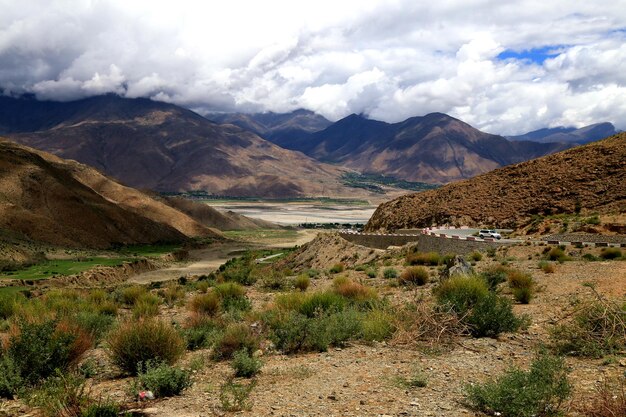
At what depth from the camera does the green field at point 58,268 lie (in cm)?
4931

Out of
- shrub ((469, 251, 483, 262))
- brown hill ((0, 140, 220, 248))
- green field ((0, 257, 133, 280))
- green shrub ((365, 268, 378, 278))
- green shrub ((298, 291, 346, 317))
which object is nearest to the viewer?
green shrub ((298, 291, 346, 317))

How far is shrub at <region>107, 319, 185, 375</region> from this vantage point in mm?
9469

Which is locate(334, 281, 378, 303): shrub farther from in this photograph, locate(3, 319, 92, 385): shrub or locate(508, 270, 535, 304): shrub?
locate(3, 319, 92, 385): shrub

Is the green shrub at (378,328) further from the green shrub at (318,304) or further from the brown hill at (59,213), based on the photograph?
the brown hill at (59,213)

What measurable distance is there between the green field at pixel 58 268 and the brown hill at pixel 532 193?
34.4m

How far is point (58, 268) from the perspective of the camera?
183ft

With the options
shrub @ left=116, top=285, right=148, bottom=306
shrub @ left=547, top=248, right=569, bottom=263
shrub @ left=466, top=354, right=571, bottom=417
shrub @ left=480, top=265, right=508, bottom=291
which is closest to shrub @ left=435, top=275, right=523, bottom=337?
shrub @ left=466, top=354, right=571, bottom=417

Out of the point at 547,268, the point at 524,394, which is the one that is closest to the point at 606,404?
the point at 524,394

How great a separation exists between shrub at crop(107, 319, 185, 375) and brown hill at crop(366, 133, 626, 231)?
34587 mm

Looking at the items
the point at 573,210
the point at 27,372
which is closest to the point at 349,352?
the point at 27,372

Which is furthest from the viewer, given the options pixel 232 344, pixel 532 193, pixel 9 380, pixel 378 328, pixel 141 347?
pixel 532 193

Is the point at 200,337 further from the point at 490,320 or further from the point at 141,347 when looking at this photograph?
the point at 490,320

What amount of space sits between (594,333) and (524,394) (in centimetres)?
449

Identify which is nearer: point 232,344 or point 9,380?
point 9,380
